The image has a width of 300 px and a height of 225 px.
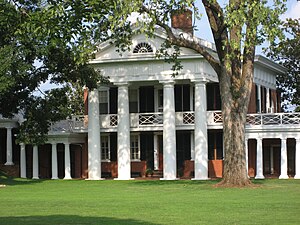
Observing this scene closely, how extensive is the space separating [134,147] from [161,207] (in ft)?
88.7

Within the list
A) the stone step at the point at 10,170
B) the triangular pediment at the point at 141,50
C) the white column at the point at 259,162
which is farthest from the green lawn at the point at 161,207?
the stone step at the point at 10,170

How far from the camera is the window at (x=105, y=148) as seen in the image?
4919 centimetres

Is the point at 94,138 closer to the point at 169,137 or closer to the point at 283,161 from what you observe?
the point at 169,137

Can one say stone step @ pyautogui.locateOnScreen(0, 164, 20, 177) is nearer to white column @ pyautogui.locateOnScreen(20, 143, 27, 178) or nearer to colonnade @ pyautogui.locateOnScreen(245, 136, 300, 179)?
white column @ pyautogui.locateOnScreen(20, 143, 27, 178)

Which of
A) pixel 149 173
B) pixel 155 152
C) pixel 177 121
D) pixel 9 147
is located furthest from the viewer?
pixel 9 147

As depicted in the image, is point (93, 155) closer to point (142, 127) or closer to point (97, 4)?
point (142, 127)

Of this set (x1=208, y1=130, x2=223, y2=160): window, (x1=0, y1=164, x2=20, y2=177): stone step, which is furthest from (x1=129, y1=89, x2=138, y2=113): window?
(x1=0, y1=164, x2=20, y2=177): stone step

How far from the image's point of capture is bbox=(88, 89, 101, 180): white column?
152 feet

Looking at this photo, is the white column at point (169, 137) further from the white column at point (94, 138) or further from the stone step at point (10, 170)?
the stone step at point (10, 170)

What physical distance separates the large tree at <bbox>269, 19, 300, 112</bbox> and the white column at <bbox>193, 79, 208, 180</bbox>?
13178mm

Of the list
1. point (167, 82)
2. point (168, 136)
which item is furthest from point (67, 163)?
point (167, 82)

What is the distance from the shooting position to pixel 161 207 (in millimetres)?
21750

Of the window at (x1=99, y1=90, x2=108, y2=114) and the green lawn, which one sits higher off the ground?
the window at (x1=99, y1=90, x2=108, y2=114)

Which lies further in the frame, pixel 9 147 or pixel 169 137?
pixel 9 147
